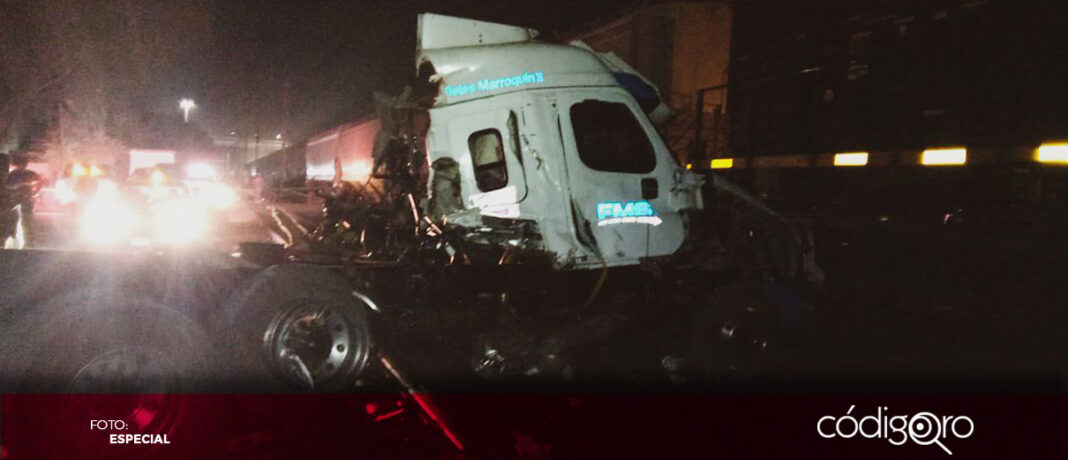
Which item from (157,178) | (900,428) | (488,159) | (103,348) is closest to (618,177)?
(488,159)

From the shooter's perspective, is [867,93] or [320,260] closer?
[320,260]

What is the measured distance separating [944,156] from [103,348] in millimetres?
6210

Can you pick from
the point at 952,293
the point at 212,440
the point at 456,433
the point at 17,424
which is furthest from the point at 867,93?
the point at 17,424

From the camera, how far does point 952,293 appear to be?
5.93 meters

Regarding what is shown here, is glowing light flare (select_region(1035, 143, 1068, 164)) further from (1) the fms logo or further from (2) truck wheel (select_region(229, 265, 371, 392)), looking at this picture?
(2) truck wheel (select_region(229, 265, 371, 392))

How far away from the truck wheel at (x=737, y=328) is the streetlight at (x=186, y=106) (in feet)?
127

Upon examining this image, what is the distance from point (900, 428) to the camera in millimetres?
4219

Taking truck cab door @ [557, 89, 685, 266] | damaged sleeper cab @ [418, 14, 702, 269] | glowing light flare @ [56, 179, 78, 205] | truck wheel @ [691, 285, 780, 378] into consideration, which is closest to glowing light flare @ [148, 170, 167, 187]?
glowing light flare @ [56, 179, 78, 205]

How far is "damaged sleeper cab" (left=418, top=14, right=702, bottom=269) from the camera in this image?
4965 mm

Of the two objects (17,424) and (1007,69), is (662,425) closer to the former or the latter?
(17,424)

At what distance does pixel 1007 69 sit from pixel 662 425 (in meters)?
4.44

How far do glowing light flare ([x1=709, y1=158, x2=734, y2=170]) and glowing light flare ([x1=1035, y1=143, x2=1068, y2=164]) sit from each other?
3072mm

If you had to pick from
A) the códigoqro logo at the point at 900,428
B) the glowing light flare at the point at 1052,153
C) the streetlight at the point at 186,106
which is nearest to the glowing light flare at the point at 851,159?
the glowing light flare at the point at 1052,153

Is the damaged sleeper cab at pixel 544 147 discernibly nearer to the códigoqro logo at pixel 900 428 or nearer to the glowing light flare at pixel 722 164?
the códigoqro logo at pixel 900 428
